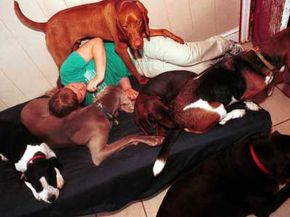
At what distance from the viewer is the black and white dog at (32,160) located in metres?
1.79

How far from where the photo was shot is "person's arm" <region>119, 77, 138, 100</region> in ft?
7.35

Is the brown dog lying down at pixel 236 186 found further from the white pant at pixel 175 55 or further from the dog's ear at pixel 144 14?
the dog's ear at pixel 144 14

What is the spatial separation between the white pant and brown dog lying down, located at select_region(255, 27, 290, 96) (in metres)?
0.47

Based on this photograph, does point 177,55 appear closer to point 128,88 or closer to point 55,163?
point 128,88

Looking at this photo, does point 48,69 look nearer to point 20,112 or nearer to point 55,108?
point 20,112

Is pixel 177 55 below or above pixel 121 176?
above

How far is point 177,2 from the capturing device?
2408 mm

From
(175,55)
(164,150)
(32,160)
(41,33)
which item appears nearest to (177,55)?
(175,55)

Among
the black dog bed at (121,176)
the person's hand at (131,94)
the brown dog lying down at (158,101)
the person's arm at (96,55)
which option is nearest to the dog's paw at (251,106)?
the black dog bed at (121,176)

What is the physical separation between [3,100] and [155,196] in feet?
5.21

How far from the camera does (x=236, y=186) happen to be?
1.61 m

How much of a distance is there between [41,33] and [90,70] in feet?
1.65

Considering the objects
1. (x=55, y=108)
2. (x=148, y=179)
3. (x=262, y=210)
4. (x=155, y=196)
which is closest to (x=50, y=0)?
(x=55, y=108)

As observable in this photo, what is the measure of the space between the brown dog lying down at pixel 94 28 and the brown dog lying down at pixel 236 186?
89 centimetres
